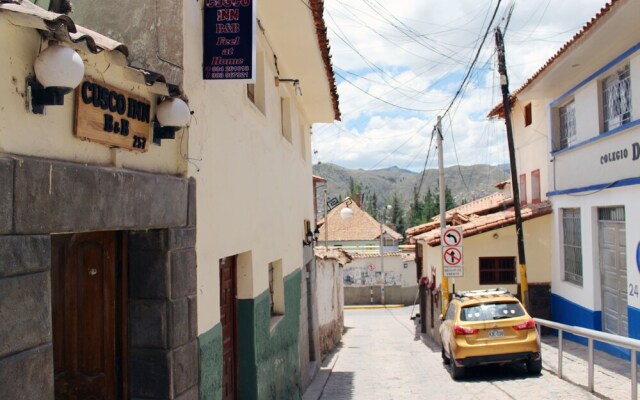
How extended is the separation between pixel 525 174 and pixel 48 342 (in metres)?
19.5

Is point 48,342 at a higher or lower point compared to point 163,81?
lower

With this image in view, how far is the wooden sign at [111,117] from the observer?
3832 millimetres

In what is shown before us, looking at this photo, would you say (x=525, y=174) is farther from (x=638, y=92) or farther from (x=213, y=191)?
(x=213, y=191)

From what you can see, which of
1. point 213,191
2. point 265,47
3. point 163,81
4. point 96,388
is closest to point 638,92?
point 265,47

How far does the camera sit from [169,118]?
4.77 meters

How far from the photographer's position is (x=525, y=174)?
20.9 metres

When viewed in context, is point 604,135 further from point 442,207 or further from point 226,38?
point 226,38

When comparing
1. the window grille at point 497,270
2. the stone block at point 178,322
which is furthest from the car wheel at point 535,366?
the stone block at point 178,322

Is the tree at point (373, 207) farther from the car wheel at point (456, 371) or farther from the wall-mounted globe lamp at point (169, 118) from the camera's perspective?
the wall-mounted globe lamp at point (169, 118)

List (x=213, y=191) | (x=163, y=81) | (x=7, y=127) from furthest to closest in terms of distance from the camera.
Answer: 1. (x=213, y=191)
2. (x=163, y=81)
3. (x=7, y=127)

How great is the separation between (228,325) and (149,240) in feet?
9.06

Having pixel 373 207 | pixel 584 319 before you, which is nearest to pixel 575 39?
pixel 584 319

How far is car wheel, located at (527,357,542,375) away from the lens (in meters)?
11.6

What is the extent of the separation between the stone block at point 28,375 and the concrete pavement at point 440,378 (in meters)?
8.16
